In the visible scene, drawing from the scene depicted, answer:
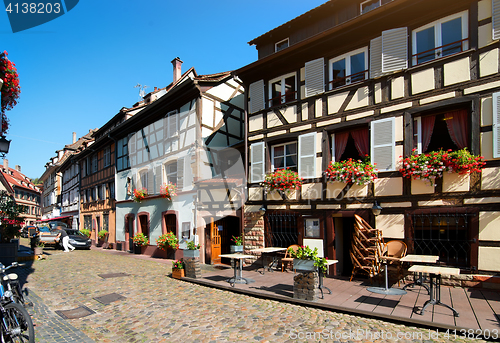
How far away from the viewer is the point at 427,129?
8.23 m

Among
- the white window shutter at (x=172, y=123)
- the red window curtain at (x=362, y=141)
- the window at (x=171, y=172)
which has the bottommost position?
the window at (x=171, y=172)

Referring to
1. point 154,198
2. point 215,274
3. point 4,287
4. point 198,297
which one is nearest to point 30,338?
point 4,287

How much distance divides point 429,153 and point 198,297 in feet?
22.3

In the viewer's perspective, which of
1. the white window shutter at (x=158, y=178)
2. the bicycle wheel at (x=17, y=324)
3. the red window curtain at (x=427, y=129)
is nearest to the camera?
the bicycle wheel at (x=17, y=324)

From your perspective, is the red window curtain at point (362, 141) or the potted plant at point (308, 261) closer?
the potted plant at point (308, 261)

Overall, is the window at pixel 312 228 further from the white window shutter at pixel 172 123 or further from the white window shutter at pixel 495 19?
the white window shutter at pixel 172 123

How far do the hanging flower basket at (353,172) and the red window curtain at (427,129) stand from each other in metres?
1.40

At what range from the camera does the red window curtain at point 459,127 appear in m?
7.67

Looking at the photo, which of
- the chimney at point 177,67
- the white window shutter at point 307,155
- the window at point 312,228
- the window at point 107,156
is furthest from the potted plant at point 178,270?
the window at point 107,156

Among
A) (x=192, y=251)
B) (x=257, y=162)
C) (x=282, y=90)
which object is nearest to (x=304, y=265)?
(x=192, y=251)

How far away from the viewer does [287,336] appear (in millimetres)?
5164

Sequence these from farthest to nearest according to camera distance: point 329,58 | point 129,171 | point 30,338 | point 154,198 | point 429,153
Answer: point 129,171 < point 154,198 < point 329,58 < point 429,153 < point 30,338

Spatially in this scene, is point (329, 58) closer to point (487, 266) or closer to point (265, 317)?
point (487, 266)

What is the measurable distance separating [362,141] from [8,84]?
9.08m
